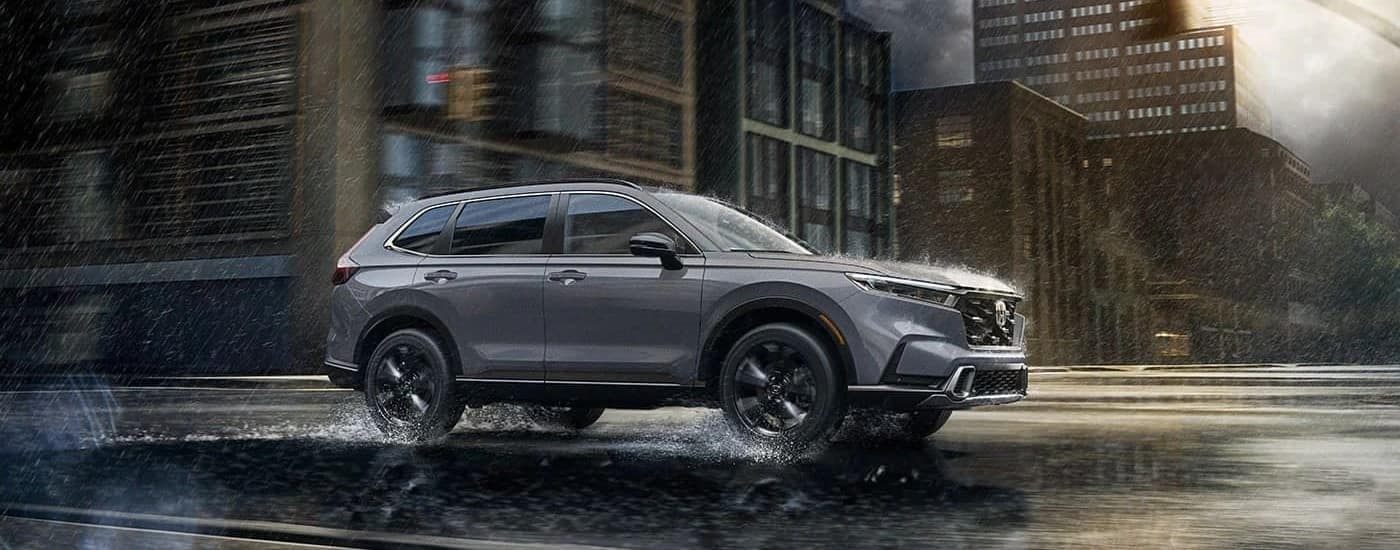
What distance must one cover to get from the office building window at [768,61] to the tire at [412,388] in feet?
165

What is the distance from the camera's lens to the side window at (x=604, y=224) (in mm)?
8875

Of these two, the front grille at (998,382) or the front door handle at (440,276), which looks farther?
the front door handle at (440,276)

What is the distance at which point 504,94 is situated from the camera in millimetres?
35750

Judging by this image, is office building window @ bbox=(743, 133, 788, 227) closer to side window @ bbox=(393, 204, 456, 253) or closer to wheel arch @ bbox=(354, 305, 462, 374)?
side window @ bbox=(393, 204, 456, 253)

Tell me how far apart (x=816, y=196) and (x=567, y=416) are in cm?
5631

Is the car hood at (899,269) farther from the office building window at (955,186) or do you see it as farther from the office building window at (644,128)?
the office building window at (955,186)

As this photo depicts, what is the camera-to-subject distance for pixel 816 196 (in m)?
66.4

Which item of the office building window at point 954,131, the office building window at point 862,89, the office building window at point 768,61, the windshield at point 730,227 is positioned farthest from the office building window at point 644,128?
the office building window at point 954,131

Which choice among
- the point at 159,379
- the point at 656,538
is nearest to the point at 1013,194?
the point at 159,379

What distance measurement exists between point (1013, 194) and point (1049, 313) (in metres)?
8.88

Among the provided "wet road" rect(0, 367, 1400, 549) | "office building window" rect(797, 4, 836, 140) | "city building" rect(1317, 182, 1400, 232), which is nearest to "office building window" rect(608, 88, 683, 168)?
"office building window" rect(797, 4, 836, 140)

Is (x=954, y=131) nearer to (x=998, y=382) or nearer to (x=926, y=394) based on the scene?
(x=998, y=382)

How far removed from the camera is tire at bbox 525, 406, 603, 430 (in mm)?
10695

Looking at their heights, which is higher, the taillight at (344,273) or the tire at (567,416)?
the taillight at (344,273)
